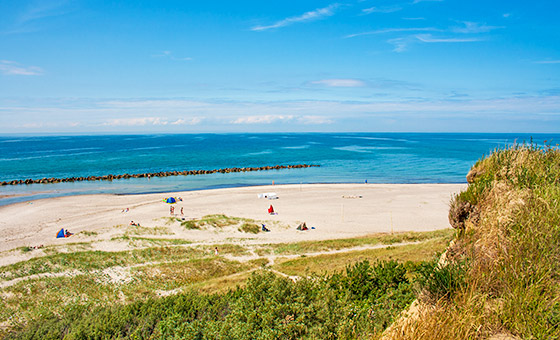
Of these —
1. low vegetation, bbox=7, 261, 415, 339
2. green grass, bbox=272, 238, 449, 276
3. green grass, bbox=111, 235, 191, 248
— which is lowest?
green grass, bbox=111, 235, 191, 248

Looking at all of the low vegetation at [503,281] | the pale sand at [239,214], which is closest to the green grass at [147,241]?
the pale sand at [239,214]

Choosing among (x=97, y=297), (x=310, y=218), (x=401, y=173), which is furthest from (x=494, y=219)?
(x=401, y=173)

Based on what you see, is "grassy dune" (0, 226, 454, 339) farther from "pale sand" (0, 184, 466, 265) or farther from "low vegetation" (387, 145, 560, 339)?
"pale sand" (0, 184, 466, 265)

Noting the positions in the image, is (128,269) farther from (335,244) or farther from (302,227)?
(302,227)

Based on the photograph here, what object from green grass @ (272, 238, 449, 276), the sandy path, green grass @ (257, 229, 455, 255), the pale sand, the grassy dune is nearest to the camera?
the grassy dune

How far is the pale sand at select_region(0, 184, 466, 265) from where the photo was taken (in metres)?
29.5

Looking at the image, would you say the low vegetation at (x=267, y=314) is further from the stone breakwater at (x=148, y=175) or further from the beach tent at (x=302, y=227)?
the stone breakwater at (x=148, y=175)

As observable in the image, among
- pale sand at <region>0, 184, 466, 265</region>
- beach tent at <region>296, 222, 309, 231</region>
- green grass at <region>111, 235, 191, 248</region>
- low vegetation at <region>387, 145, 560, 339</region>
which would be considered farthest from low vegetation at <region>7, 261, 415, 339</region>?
beach tent at <region>296, 222, 309, 231</region>

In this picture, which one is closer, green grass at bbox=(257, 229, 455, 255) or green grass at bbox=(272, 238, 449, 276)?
green grass at bbox=(272, 238, 449, 276)

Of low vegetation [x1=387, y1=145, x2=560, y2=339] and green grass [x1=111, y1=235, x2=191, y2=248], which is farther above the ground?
low vegetation [x1=387, y1=145, x2=560, y2=339]

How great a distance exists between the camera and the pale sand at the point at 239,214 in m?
29.5

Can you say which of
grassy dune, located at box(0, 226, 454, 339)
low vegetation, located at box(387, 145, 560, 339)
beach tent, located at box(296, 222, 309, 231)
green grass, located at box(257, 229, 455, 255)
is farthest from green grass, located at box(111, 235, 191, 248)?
low vegetation, located at box(387, 145, 560, 339)

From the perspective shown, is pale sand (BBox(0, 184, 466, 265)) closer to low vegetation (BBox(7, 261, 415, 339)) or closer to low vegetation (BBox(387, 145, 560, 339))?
low vegetation (BBox(7, 261, 415, 339))

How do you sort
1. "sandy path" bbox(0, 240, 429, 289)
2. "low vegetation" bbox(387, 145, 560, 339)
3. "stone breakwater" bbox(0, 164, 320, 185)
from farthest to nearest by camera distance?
"stone breakwater" bbox(0, 164, 320, 185) → "sandy path" bbox(0, 240, 429, 289) → "low vegetation" bbox(387, 145, 560, 339)
